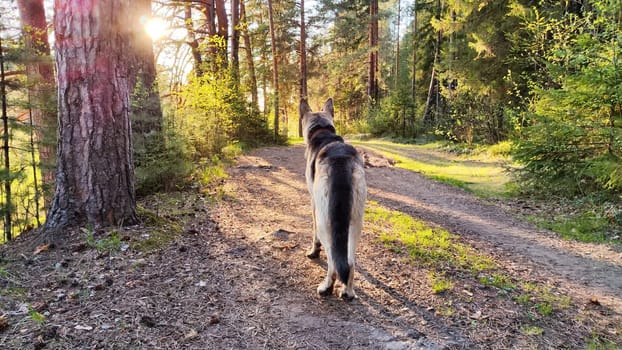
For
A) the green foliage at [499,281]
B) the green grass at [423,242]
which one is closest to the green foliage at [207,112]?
the green grass at [423,242]

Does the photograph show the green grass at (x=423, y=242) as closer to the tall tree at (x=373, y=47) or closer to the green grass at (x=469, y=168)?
the green grass at (x=469, y=168)

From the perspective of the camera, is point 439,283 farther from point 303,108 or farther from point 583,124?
point 583,124

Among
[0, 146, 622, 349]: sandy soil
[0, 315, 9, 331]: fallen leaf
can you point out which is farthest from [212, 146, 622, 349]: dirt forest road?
[0, 315, 9, 331]: fallen leaf

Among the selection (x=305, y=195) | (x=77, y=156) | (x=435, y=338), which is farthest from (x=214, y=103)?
(x=435, y=338)

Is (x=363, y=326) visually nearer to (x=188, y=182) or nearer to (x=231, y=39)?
(x=188, y=182)

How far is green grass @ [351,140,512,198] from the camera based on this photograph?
26.3 ft

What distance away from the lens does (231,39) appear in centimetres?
1330

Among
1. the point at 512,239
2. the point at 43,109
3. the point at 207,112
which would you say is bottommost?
the point at 512,239

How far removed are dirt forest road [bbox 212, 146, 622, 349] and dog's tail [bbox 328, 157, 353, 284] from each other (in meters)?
0.45

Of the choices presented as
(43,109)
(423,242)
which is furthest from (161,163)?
(423,242)

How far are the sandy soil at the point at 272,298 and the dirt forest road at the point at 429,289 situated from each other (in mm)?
13

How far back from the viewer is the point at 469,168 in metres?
10.6

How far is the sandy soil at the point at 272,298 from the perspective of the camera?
2309 millimetres

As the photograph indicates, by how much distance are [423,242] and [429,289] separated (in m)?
1.22
